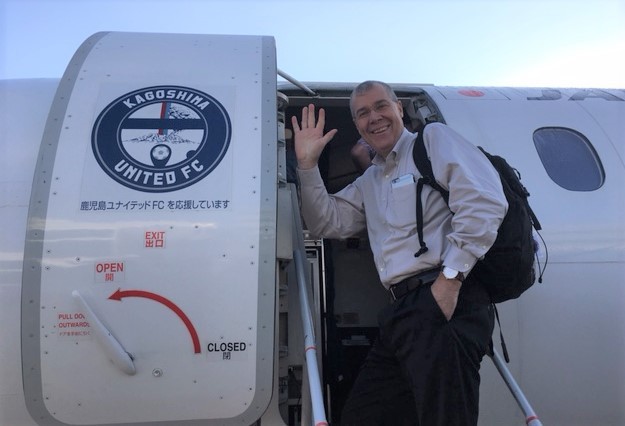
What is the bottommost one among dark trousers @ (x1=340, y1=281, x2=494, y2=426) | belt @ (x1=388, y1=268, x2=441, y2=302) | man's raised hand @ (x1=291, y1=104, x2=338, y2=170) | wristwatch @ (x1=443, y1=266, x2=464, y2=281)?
dark trousers @ (x1=340, y1=281, x2=494, y2=426)

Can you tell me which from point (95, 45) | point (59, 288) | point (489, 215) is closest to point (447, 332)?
point (489, 215)

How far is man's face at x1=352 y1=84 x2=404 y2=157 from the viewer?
2.84m

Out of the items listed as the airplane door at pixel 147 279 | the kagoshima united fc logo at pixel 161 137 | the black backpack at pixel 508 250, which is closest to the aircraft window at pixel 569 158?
the black backpack at pixel 508 250

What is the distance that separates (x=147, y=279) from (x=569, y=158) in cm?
303

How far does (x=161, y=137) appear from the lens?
111 inches

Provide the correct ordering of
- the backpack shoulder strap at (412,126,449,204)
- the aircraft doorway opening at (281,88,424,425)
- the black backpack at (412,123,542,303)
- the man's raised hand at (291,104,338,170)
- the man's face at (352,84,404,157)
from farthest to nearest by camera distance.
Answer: the aircraft doorway opening at (281,88,424,425)
the man's raised hand at (291,104,338,170)
the man's face at (352,84,404,157)
the backpack shoulder strap at (412,126,449,204)
the black backpack at (412,123,542,303)

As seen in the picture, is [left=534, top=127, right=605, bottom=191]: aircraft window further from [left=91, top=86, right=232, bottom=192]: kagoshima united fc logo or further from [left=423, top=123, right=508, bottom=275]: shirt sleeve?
[left=91, top=86, right=232, bottom=192]: kagoshima united fc logo

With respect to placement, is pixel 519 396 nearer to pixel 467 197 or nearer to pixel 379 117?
pixel 467 197

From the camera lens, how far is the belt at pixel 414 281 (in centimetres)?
244

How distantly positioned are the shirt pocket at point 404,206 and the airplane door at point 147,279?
0.63m

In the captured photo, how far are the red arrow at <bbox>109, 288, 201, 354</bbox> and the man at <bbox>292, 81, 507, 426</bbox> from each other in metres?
0.90

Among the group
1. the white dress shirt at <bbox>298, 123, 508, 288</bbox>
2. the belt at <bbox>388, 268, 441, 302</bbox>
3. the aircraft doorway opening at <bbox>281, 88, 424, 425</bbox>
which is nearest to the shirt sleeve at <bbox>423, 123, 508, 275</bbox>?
the white dress shirt at <bbox>298, 123, 508, 288</bbox>

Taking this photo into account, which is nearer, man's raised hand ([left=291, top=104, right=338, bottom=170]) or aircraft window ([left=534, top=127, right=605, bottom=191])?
man's raised hand ([left=291, top=104, right=338, bottom=170])

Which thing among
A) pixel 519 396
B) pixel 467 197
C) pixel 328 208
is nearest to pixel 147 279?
pixel 328 208
